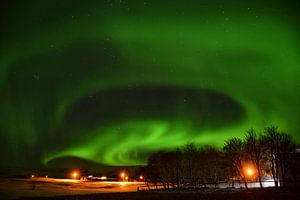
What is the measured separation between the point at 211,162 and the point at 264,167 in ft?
64.7

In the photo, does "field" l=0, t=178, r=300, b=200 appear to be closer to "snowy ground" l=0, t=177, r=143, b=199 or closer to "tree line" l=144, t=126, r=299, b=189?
"snowy ground" l=0, t=177, r=143, b=199

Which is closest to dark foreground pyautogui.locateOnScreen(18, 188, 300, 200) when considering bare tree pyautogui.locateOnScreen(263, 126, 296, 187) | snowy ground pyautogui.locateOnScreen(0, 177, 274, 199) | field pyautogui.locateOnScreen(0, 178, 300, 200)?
field pyautogui.locateOnScreen(0, 178, 300, 200)

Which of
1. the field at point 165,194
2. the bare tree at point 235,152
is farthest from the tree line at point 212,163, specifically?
the field at point 165,194

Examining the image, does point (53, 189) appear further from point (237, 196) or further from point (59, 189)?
point (237, 196)

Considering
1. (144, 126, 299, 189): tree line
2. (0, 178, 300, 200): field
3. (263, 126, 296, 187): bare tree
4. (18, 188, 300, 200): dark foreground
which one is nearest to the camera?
(18, 188, 300, 200): dark foreground

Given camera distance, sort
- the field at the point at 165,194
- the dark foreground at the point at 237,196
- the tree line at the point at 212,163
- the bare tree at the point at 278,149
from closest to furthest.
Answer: the dark foreground at the point at 237,196
the field at the point at 165,194
the bare tree at the point at 278,149
the tree line at the point at 212,163

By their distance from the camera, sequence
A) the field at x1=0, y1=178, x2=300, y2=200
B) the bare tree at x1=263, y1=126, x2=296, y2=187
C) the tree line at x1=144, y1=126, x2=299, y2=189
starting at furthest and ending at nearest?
the tree line at x1=144, y1=126, x2=299, y2=189
the bare tree at x1=263, y1=126, x2=296, y2=187
the field at x1=0, y1=178, x2=300, y2=200

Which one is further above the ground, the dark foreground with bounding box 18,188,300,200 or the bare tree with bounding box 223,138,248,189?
the bare tree with bounding box 223,138,248,189

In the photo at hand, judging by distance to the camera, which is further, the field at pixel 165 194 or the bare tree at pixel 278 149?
the bare tree at pixel 278 149

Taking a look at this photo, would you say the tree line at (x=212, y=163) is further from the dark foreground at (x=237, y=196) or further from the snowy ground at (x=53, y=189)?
the dark foreground at (x=237, y=196)

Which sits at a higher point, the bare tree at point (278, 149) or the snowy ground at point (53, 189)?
the bare tree at point (278, 149)

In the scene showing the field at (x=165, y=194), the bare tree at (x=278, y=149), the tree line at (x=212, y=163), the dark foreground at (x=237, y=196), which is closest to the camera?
the dark foreground at (x=237, y=196)

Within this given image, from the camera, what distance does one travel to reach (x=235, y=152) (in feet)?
285

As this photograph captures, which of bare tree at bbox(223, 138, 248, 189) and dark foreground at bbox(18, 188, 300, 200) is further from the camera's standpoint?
bare tree at bbox(223, 138, 248, 189)
